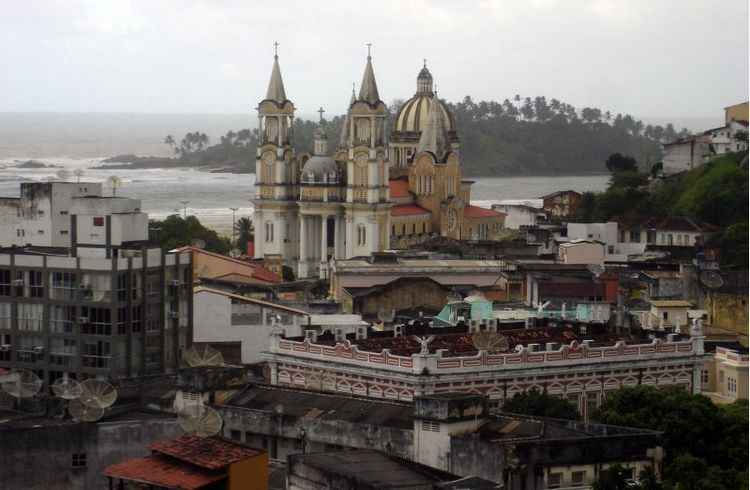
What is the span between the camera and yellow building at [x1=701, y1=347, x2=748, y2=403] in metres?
34.8

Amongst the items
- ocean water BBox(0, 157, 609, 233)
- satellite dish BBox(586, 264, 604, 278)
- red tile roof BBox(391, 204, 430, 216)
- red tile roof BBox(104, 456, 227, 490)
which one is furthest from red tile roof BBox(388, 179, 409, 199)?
red tile roof BBox(104, 456, 227, 490)

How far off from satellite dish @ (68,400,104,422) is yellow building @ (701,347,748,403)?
11460 millimetres

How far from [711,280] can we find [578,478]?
19.7 m

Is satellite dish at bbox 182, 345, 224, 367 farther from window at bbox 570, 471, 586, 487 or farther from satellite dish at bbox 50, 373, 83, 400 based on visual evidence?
window at bbox 570, 471, 586, 487

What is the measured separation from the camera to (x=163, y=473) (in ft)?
78.2

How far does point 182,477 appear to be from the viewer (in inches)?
928

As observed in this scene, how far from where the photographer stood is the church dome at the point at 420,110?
8256 cm

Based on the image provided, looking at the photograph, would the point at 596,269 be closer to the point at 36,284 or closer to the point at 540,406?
the point at 540,406

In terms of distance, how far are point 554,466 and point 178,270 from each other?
10.4m

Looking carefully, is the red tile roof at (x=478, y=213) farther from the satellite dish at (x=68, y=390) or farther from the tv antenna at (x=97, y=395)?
the tv antenna at (x=97, y=395)

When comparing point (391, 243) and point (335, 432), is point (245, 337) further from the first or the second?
point (391, 243)

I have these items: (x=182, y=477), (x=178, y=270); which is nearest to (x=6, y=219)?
(x=178, y=270)

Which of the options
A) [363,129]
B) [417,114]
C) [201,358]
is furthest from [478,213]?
Result: [201,358]

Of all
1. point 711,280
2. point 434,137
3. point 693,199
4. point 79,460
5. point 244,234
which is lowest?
point 79,460
